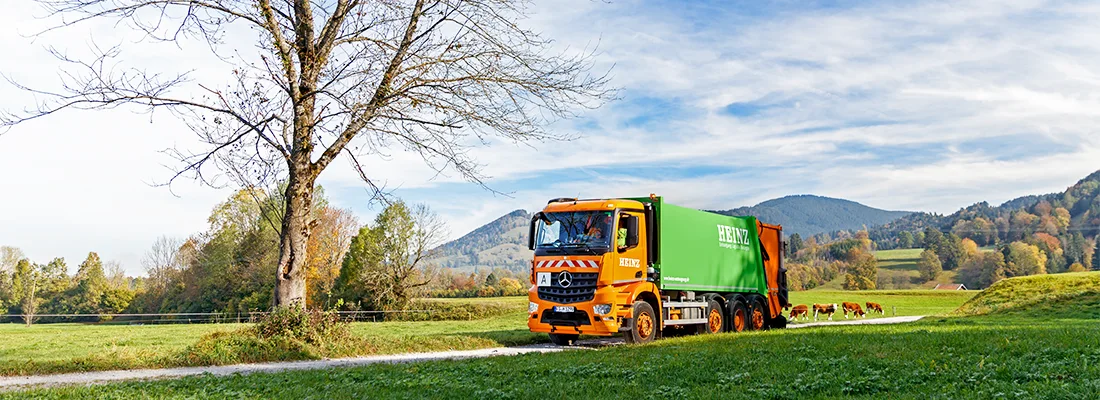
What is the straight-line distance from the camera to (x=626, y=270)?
17156 mm

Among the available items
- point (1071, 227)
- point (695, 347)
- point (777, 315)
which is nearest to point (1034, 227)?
point (1071, 227)

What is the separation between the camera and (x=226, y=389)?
9.07 metres

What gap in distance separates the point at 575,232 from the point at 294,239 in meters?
6.11

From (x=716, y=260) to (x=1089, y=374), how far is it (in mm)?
12691

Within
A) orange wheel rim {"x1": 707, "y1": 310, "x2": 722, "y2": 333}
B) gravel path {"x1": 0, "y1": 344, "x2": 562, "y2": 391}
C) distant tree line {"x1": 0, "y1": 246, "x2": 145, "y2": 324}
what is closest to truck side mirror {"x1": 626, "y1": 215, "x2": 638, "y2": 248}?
orange wheel rim {"x1": 707, "y1": 310, "x2": 722, "y2": 333}

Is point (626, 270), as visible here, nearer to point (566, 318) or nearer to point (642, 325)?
point (642, 325)

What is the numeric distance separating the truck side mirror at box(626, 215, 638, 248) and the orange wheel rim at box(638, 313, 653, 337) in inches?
67.1

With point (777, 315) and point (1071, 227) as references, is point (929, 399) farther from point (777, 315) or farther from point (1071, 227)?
point (1071, 227)

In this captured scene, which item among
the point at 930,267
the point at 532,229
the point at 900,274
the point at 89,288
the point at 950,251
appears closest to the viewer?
the point at 532,229

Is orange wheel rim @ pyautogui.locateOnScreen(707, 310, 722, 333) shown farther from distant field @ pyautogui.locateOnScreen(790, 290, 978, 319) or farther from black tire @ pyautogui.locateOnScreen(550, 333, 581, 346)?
distant field @ pyautogui.locateOnScreen(790, 290, 978, 319)

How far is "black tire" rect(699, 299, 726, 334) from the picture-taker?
1986 centimetres

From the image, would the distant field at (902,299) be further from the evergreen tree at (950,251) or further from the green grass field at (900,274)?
the evergreen tree at (950,251)

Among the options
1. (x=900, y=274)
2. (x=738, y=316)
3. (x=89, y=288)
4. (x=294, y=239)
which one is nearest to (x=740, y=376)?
(x=294, y=239)

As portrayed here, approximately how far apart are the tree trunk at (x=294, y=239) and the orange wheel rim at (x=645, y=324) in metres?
7.43
